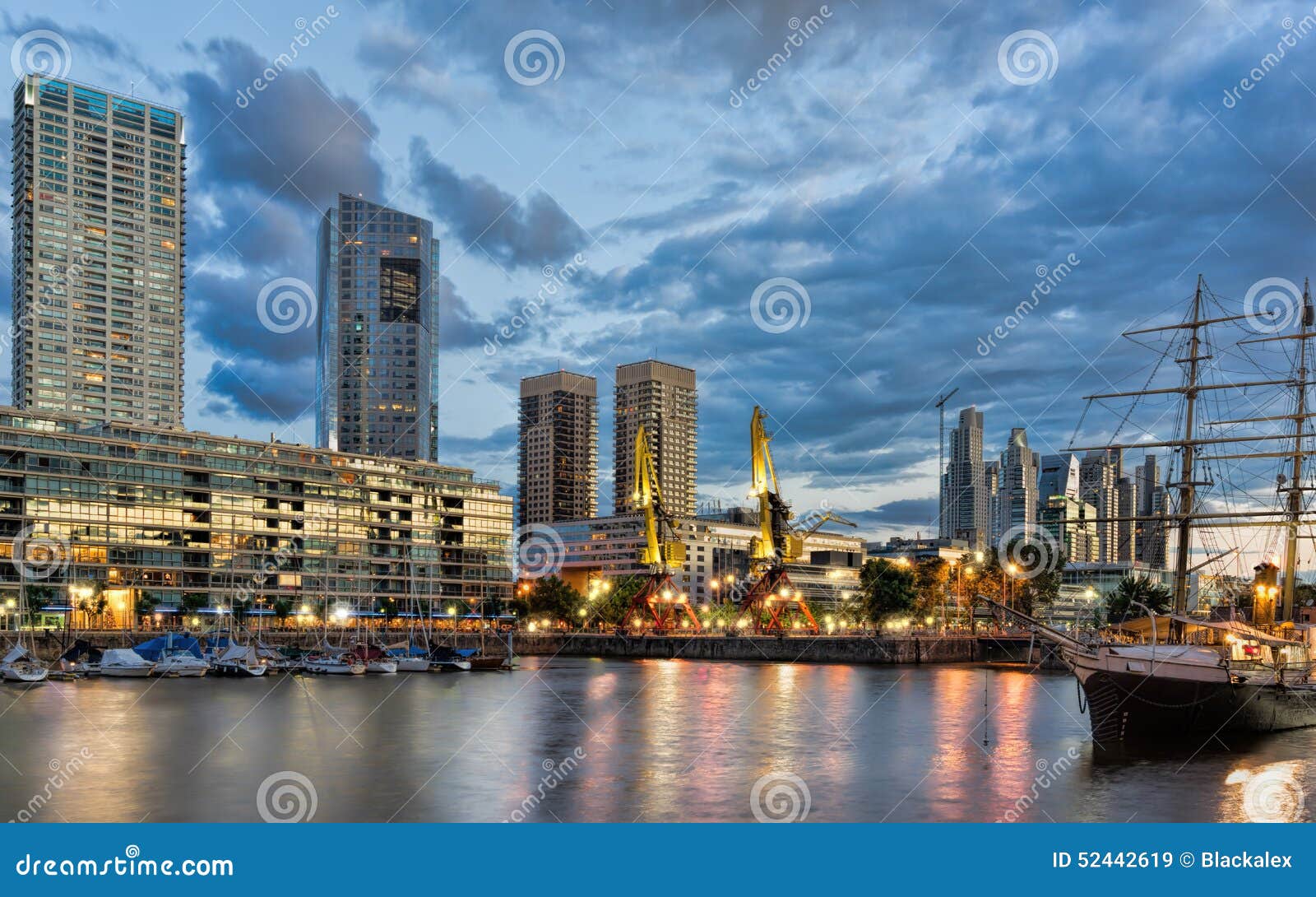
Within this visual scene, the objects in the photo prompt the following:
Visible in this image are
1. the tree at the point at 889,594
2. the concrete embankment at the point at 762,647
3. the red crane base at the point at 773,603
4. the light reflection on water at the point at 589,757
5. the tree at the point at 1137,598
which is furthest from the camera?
the red crane base at the point at 773,603

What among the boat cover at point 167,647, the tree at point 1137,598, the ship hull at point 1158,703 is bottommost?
the boat cover at point 167,647

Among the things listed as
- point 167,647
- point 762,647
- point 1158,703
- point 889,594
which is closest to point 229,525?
point 167,647

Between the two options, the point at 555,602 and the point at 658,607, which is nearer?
the point at 658,607

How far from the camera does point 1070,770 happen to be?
1789 inches

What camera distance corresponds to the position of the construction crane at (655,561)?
173m

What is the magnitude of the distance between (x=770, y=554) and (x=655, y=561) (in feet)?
64.1

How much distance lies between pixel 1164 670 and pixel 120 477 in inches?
5175

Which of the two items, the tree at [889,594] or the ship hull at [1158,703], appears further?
the tree at [889,594]

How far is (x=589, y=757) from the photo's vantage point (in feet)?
162

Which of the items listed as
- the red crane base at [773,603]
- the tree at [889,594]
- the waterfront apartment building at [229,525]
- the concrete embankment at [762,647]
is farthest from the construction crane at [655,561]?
the tree at [889,594]

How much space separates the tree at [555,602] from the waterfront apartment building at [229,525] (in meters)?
7.91

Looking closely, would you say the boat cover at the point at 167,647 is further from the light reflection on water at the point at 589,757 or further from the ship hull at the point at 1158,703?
the ship hull at the point at 1158,703

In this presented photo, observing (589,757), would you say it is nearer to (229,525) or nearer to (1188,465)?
(1188,465)

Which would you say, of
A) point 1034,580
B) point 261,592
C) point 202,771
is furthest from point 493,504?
point 202,771
